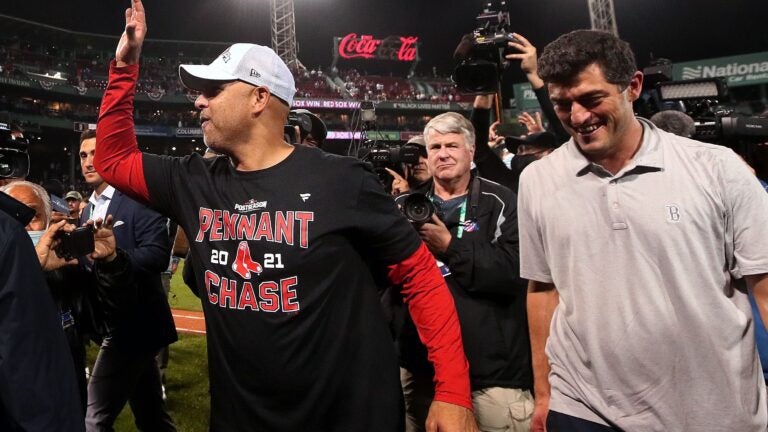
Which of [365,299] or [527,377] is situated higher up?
[365,299]

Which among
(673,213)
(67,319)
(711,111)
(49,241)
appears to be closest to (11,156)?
(49,241)

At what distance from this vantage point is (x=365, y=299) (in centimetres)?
190

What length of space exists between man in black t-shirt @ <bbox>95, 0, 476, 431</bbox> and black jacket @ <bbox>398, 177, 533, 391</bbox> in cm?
41

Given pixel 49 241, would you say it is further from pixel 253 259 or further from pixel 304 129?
A: pixel 304 129

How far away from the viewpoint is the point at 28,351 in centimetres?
139

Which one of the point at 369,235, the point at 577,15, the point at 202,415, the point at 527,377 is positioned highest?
the point at 577,15

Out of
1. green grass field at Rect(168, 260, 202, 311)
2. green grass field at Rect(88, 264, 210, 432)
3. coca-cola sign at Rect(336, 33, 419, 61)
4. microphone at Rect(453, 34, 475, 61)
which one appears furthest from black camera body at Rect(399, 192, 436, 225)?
coca-cola sign at Rect(336, 33, 419, 61)

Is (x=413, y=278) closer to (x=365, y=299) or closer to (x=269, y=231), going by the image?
(x=365, y=299)

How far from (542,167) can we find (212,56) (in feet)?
172

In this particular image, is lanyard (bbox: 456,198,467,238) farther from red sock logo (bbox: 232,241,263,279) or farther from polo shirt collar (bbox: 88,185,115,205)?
polo shirt collar (bbox: 88,185,115,205)

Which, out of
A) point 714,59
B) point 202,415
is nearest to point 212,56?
point 714,59

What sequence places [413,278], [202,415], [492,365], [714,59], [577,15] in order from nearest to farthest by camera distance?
[413,278]
[492,365]
[202,415]
[714,59]
[577,15]

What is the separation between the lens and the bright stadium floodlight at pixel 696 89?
2.95 meters

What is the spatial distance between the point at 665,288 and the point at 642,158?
0.41 m
